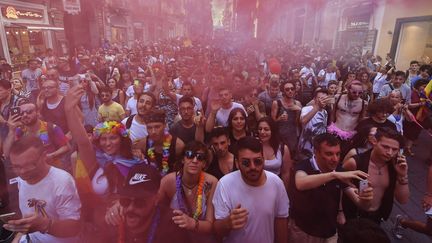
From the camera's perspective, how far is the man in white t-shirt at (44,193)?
72.1 inches

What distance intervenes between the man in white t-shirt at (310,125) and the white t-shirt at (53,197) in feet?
9.14

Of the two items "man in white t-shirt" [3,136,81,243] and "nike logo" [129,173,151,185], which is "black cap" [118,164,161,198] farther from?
"man in white t-shirt" [3,136,81,243]

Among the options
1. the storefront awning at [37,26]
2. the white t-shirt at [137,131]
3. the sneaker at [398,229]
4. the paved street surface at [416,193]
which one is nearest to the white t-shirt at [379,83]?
the paved street surface at [416,193]

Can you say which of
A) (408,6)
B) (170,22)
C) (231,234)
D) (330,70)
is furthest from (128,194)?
(170,22)

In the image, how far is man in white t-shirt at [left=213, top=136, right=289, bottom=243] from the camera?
6.29ft

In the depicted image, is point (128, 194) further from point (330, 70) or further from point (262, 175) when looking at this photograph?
point (330, 70)

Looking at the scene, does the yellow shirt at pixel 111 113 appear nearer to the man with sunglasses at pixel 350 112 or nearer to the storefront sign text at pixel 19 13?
the man with sunglasses at pixel 350 112

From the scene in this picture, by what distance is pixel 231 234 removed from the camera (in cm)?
200

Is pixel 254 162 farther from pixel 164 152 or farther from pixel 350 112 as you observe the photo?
pixel 350 112

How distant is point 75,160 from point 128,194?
3.50 ft

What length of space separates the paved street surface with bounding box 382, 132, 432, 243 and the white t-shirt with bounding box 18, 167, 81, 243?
10.5 ft

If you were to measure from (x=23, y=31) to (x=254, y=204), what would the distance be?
14.5m

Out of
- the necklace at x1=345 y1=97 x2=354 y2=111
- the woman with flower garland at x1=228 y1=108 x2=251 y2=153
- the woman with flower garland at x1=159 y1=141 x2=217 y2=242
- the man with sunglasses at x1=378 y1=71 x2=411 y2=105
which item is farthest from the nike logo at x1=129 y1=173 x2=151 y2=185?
the man with sunglasses at x1=378 y1=71 x2=411 y2=105

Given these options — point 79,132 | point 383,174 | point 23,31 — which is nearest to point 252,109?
point 383,174
